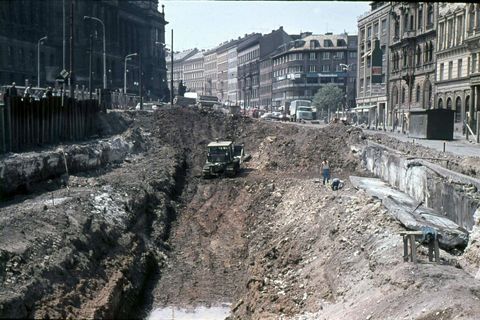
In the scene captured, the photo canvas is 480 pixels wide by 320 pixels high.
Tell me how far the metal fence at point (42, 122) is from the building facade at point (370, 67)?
4118 cm

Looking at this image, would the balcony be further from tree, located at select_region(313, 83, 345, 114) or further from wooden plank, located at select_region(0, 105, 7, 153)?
wooden plank, located at select_region(0, 105, 7, 153)

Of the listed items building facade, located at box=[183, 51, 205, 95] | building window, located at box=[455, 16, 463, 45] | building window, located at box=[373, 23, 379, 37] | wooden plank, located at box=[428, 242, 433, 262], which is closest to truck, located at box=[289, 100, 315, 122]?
building window, located at box=[373, 23, 379, 37]

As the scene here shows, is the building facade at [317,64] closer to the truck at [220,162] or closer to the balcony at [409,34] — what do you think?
the balcony at [409,34]

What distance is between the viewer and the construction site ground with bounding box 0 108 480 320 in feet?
49.0

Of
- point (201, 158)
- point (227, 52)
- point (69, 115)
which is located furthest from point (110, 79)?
point (227, 52)

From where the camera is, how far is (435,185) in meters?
22.2

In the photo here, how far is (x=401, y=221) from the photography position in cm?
1912

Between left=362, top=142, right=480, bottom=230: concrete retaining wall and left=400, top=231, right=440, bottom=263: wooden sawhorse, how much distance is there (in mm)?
2986

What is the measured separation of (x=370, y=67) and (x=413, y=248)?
70.6 m

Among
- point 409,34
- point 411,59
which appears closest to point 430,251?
point 411,59

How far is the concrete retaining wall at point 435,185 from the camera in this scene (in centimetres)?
1894

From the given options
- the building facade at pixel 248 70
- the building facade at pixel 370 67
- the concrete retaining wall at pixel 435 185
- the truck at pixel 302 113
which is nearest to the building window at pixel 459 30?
the building facade at pixel 370 67

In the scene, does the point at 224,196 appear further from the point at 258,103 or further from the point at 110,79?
the point at 258,103

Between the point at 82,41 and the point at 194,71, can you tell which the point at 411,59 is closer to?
the point at 82,41
